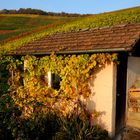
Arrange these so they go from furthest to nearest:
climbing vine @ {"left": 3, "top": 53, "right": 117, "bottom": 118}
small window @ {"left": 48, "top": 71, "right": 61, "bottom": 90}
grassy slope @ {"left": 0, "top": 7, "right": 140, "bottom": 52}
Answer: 1. grassy slope @ {"left": 0, "top": 7, "right": 140, "bottom": 52}
2. small window @ {"left": 48, "top": 71, "right": 61, "bottom": 90}
3. climbing vine @ {"left": 3, "top": 53, "right": 117, "bottom": 118}

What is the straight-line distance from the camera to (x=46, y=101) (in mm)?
13305

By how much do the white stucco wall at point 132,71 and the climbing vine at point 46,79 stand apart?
691 millimetres

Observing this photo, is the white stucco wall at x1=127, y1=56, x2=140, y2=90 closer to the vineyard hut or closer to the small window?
the vineyard hut

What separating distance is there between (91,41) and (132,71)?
196cm

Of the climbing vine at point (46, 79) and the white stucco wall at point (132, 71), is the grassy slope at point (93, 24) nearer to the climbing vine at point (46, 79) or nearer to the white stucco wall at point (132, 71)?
the climbing vine at point (46, 79)

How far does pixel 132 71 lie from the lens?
435 inches

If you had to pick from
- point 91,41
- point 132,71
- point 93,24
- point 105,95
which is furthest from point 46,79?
point 93,24

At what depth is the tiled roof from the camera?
10555 millimetres

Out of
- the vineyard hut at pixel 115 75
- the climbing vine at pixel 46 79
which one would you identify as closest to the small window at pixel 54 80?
the climbing vine at pixel 46 79

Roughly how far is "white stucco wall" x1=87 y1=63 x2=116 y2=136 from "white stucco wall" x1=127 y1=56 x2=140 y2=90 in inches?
22.4

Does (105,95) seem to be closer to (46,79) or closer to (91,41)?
(91,41)

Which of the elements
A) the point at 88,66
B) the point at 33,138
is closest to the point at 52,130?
the point at 33,138

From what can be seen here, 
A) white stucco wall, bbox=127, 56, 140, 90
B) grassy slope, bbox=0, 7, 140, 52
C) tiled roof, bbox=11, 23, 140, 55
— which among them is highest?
grassy slope, bbox=0, 7, 140, 52

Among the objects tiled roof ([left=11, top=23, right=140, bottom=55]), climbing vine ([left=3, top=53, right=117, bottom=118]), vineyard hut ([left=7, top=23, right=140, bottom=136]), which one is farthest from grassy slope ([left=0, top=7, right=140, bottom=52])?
vineyard hut ([left=7, top=23, right=140, bottom=136])
